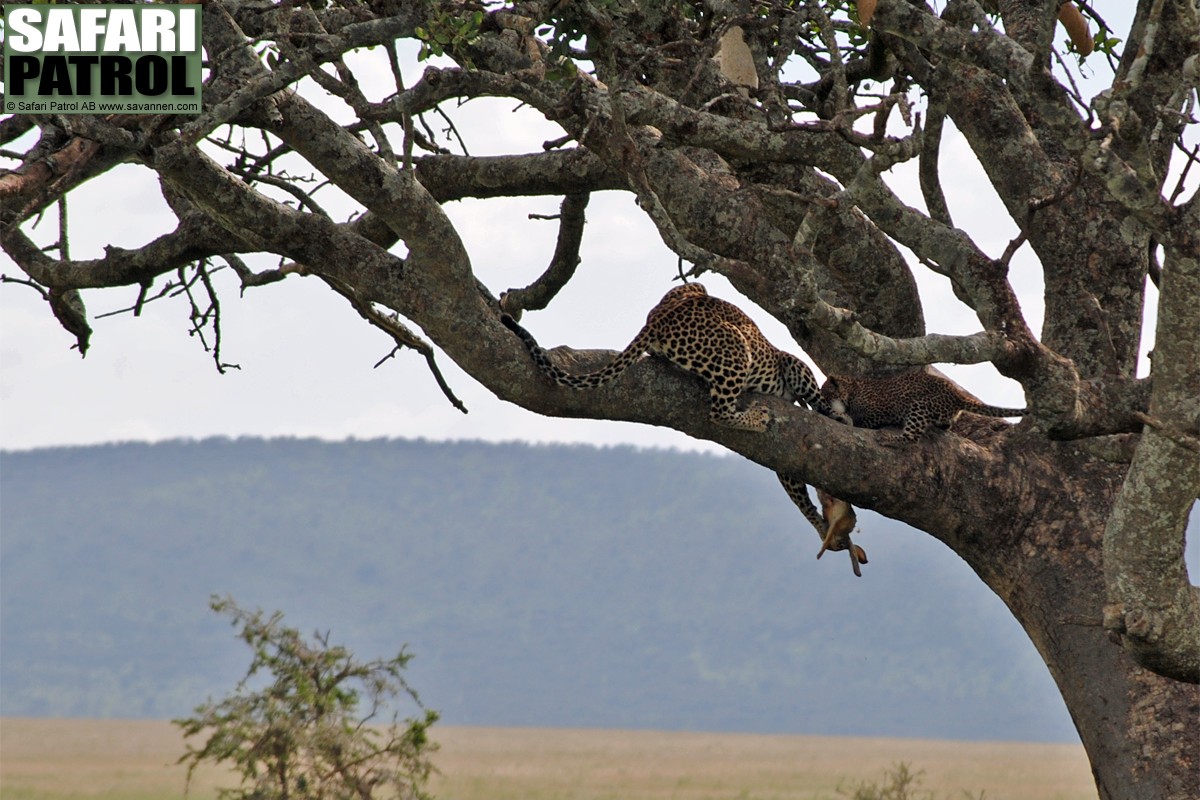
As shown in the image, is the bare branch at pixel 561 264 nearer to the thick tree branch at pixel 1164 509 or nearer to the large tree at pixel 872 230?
the large tree at pixel 872 230

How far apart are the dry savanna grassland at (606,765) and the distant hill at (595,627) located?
105ft

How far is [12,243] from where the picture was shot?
9523mm

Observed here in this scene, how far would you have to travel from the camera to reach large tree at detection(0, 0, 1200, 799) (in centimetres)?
654

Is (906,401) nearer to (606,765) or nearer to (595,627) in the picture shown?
(606,765)

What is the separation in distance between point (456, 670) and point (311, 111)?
165 meters

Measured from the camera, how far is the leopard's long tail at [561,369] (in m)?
7.52

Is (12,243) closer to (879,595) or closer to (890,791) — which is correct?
(890,791)

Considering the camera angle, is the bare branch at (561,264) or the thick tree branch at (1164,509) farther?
the bare branch at (561,264)

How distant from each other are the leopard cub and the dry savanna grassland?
4194 cm

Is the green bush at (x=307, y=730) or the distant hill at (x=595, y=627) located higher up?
the distant hill at (x=595, y=627)

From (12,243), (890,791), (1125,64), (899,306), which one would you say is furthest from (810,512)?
(890,791)

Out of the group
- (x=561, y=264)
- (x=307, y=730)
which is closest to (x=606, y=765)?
(x=307, y=730)

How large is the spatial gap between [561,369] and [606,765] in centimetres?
8183

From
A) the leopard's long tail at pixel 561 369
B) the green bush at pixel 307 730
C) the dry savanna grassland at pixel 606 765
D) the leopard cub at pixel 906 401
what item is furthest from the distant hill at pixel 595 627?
the leopard's long tail at pixel 561 369
